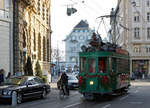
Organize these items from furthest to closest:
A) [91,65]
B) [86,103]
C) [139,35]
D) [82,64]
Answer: [139,35] < [82,64] < [91,65] < [86,103]

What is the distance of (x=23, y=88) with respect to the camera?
16.3m

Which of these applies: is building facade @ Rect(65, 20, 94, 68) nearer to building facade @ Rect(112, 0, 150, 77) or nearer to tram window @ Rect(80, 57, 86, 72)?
building facade @ Rect(112, 0, 150, 77)

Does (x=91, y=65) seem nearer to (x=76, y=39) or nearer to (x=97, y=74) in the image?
(x=97, y=74)

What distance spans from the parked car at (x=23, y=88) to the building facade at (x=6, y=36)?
8239 mm

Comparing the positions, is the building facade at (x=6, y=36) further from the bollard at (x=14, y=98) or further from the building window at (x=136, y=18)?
the building window at (x=136, y=18)

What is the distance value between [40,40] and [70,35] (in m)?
74.7

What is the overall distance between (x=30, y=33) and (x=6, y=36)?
6.97m

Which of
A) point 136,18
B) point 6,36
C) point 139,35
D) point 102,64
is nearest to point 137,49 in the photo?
point 139,35

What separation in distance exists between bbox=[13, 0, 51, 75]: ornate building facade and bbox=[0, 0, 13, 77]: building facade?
26.4 inches

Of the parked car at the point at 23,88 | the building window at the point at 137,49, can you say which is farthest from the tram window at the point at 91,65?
the building window at the point at 137,49

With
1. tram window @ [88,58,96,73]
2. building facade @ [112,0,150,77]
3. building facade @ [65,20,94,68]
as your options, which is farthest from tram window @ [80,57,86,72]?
building facade @ [65,20,94,68]

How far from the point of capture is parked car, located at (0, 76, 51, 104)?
15.7 m

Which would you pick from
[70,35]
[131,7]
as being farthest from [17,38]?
[70,35]

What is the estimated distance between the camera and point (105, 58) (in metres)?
16.4
